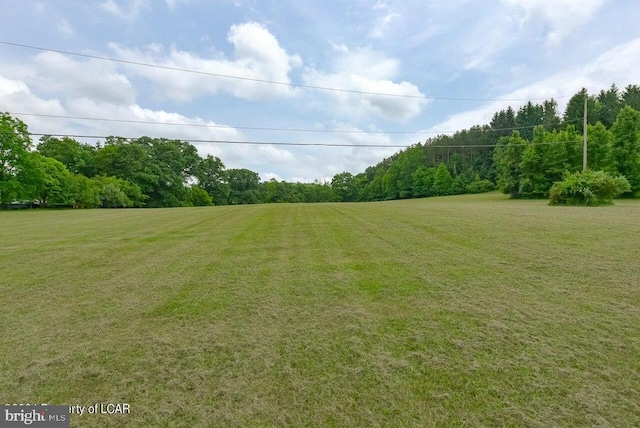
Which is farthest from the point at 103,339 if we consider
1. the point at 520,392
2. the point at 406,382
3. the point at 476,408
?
the point at 520,392

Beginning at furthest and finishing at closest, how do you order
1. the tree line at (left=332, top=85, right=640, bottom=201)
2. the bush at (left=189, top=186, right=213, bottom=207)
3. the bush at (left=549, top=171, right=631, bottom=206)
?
the bush at (left=189, top=186, right=213, bottom=207) → the tree line at (left=332, top=85, right=640, bottom=201) → the bush at (left=549, top=171, right=631, bottom=206)

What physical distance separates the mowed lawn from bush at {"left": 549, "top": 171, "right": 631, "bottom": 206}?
17904mm

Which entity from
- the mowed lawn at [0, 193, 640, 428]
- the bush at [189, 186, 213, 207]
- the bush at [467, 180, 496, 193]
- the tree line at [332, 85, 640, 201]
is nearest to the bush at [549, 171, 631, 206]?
the tree line at [332, 85, 640, 201]

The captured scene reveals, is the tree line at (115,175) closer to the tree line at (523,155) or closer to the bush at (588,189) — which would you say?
the tree line at (523,155)

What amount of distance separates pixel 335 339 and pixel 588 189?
2401 cm

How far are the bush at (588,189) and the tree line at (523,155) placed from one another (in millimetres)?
9601

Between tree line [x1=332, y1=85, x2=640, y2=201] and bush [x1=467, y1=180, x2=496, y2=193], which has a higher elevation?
tree line [x1=332, y1=85, x2=640, y2=201]

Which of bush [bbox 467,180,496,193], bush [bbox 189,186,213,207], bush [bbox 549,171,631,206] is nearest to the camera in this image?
bush [bbox 549,171,631,206]

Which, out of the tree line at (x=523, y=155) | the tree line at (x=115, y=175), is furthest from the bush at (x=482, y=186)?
the tree line at (x=115, y=175)

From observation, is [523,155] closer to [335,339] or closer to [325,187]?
[335,339]

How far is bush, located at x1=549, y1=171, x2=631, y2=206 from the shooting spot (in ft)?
63.5

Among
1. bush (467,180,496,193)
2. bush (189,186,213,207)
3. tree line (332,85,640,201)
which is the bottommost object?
bush (189,186,213,207)

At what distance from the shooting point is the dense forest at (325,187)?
3000 cm

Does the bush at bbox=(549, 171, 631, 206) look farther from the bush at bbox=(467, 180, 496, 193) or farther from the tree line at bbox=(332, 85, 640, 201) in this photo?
the bush at bbox=(467, 180, 496, 193)
